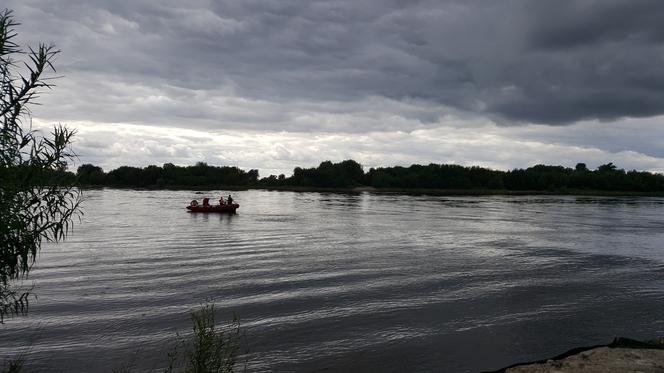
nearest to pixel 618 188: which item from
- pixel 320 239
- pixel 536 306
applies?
pixel 320 239

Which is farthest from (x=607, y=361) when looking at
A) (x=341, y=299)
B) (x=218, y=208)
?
(x=218, y=208)

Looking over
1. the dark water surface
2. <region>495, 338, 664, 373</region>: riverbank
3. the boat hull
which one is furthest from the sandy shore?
the boat hull

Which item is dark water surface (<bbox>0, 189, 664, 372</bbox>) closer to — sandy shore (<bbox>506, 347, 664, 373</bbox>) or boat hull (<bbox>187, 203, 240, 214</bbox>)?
sandy shore (<bbox>506, 347, 664, 373</bbox>)

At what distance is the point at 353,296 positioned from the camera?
63.5 feet

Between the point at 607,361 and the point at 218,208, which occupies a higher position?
the point at 218,208

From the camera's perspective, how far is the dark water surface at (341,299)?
43.8 ft

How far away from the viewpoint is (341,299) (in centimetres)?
1886

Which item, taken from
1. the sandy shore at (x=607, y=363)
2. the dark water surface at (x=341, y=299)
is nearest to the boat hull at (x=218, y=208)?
the dark water surface at (x=341, y=299)

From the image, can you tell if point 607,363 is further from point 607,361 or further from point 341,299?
point 341,299

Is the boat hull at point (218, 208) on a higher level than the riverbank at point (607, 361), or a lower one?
higher

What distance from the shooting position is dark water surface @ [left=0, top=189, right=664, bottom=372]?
13.4 m

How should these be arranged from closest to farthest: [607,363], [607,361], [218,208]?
[607,363]
[607,361]
[218,208]

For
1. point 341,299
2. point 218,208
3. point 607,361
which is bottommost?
point 341,299

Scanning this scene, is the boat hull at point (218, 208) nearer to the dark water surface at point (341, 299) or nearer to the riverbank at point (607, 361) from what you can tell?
the dark water surface at point (341, 299)
